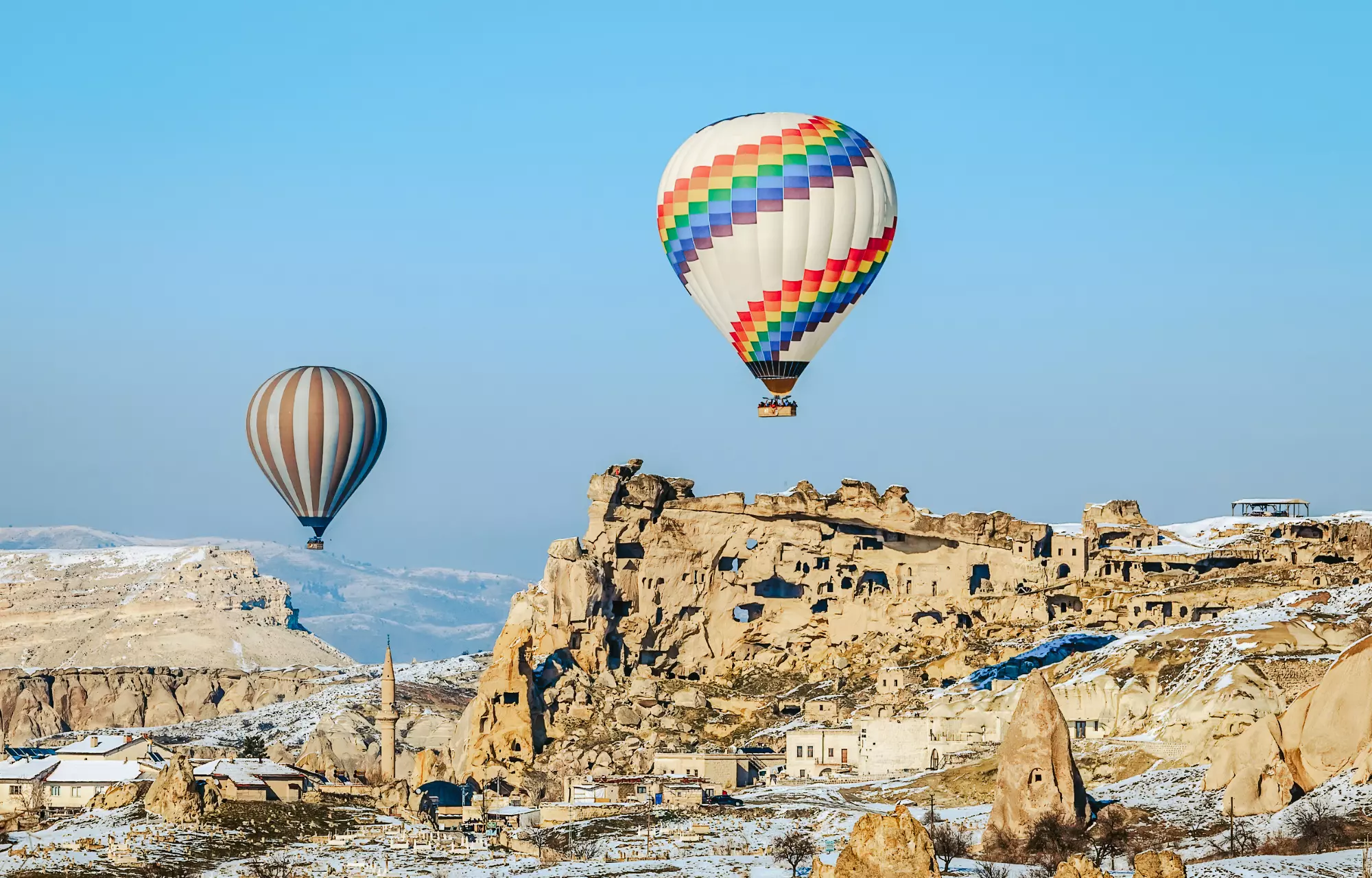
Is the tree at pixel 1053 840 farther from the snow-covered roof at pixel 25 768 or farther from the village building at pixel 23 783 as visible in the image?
the snow-covered roof at pixel 25 768

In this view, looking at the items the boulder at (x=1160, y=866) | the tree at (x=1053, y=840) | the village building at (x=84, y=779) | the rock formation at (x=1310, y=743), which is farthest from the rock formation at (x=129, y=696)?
the boulder at (x=1160, y=866)

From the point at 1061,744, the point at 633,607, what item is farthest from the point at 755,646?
the point at 1061,744

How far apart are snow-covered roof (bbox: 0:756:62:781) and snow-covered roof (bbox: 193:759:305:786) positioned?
24.6 ft

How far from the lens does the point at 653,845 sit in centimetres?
8894

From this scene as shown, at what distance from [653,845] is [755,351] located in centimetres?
1775

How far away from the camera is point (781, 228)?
88500mm

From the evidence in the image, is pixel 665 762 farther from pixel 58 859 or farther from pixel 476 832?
pixel 58 859

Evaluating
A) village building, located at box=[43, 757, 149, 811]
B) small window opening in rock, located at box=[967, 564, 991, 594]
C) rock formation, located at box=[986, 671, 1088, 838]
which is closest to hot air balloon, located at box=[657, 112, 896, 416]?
rock formation, located at box=[986, 671, 1088, 838]

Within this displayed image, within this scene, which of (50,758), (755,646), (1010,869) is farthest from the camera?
(755,646)

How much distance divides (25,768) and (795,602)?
135 ft

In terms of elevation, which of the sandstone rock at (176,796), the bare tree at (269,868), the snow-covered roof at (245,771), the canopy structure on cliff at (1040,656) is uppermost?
the canopy structure on cliff at (1040,656)

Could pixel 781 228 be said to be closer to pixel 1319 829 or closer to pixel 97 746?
pixel 1319 829

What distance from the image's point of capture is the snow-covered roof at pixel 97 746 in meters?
119

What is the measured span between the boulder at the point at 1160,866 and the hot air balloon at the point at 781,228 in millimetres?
27701
